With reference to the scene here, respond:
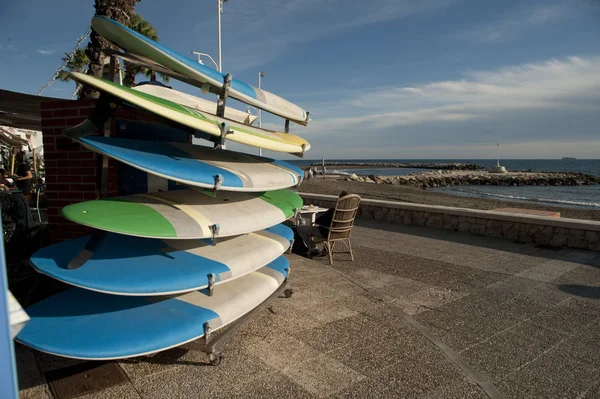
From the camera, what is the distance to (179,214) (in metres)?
2.93

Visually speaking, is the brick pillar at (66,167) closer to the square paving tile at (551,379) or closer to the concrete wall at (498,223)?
the square paving tile at (551,379)

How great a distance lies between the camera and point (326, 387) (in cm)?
296

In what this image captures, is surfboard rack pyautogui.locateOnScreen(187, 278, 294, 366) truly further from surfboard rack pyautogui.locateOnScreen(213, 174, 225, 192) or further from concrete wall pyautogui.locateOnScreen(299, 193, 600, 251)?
concrete wall pyautogui.locateOnScreen(299, 193, 600, 251)

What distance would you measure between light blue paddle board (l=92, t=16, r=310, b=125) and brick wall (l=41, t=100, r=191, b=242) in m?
0.99

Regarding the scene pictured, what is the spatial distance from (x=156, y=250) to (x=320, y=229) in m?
4.28

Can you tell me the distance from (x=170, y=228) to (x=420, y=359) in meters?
2.46

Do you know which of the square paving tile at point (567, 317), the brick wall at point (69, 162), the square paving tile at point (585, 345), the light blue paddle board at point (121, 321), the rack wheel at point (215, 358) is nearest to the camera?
the light blue paddle board at point (121, 321)

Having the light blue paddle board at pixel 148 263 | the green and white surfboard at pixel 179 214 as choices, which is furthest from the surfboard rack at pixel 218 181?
the light blue paddle board at pixel 148 263

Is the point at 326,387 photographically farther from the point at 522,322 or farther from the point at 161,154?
the point at 522,322

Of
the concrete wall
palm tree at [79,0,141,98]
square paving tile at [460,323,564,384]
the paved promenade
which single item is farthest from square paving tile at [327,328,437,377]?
palm tree at [79,0,141,98]

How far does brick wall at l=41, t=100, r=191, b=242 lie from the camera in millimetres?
4012

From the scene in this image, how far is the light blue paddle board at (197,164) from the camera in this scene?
8.54 ft

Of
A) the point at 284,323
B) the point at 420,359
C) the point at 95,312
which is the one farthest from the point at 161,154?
the point at 420,359

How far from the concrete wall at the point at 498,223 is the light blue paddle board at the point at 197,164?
6.38m
